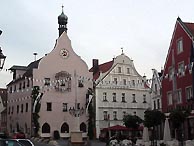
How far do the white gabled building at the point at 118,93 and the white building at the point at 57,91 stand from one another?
9.07 feet

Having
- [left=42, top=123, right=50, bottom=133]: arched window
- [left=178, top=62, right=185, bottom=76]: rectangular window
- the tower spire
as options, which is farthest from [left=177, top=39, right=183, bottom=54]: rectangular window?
the tower spire

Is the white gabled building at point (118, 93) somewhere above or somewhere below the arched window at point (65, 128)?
above

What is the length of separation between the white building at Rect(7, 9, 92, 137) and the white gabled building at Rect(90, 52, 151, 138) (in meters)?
2.76

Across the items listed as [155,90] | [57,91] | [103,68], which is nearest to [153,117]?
[155,90]

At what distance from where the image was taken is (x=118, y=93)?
66688 millimetres

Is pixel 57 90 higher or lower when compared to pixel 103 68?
lower

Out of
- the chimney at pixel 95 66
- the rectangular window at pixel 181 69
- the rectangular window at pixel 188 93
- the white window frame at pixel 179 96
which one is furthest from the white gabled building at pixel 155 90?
the chimney at pixel 95 66

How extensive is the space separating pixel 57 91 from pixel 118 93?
10328mm

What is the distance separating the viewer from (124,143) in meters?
37.6

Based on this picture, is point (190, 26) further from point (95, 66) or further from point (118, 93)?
point (95, 66)

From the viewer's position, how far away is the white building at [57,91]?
62844 millimetres

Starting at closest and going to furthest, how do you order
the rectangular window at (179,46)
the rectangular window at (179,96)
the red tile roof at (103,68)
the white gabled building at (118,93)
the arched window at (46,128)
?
1. the rectangular window at (179,96)
2. the rectangular window at (179,46)
3. the arched window at (46,128)
4. the white gabled building at (118,93)
5. the red tile roof at (103,68)

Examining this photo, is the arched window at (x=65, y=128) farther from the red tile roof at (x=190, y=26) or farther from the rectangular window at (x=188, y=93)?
the red tile roof at (x=190, y=26)

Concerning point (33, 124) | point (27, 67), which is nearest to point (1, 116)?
point (27, 67)
